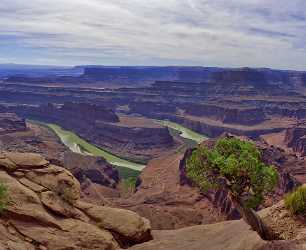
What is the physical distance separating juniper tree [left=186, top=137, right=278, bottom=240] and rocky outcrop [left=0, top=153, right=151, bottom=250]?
32.9 feet

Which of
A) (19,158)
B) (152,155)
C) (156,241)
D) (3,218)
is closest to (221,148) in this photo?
(156,241)

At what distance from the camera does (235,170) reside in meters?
27.7

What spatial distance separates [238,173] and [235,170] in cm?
35

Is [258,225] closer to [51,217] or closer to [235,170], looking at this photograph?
[235,170]

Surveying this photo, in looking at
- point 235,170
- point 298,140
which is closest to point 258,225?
point 235,170

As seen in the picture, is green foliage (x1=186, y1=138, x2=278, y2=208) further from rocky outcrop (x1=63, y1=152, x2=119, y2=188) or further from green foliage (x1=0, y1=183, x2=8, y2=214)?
rocky outcrop (x1=63, y1=152, x2=119, y2=188)

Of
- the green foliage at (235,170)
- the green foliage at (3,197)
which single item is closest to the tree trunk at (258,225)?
the green foliage at (235,170)

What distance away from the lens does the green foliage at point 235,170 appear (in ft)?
91.6

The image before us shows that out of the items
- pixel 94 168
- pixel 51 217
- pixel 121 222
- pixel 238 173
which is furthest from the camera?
pixel 94 168

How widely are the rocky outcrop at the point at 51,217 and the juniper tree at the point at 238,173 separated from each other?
10.0 meters

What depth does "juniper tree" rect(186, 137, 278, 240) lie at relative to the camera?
1100 inches

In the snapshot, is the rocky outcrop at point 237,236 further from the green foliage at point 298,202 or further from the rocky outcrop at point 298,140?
the rocky outcrop at point 298,140

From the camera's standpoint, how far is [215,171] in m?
29.4

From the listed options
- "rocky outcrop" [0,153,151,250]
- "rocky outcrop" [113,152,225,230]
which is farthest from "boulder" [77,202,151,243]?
"rocky outcrop" [113,152,225,230]
